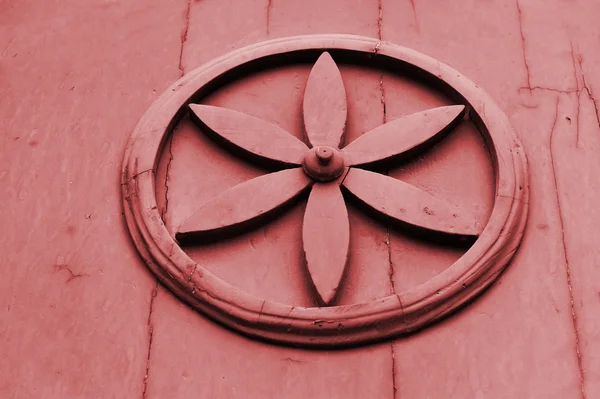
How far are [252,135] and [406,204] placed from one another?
0.52 meters

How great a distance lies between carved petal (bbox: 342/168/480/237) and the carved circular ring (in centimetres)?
8

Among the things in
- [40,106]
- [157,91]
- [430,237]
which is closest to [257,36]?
[157,91]

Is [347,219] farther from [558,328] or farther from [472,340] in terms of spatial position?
[558,328]

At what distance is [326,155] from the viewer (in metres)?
2.61

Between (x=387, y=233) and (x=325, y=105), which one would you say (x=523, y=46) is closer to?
(x=325, y=105)

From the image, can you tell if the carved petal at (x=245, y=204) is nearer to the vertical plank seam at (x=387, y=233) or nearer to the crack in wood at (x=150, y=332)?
the crack in wood at (x=150, y=332)

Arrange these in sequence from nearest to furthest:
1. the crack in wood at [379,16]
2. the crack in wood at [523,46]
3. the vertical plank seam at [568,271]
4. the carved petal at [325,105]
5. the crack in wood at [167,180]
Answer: the vertical plank seam at [568,271] → the crack in wood at [167,180] → the carved petal at [325,105] → the crack in wood at [523,46] → the crack in wood at [379,16]

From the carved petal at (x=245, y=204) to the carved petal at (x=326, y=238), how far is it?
2.9 inches

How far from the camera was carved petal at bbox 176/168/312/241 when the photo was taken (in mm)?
2551

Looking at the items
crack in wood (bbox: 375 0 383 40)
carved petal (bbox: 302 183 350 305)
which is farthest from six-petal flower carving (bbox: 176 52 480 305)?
crack in wood (bbox: 375 0 383 40)

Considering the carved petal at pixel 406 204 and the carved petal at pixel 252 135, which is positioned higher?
the carved petal at pixel 252 135

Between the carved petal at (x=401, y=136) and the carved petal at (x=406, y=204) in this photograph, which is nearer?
the carved petal at (x=406, y=204)

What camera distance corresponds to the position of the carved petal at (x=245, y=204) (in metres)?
2.55

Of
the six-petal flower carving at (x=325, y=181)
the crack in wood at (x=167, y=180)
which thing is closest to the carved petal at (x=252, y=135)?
the six-petal flower carving at (x=325, y=181)
